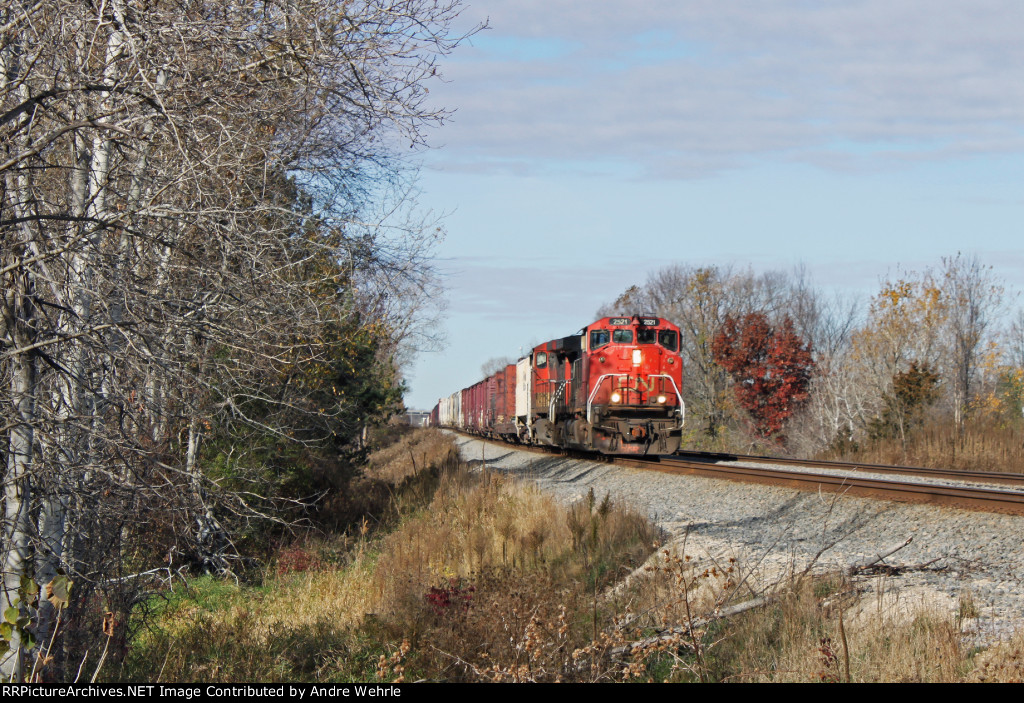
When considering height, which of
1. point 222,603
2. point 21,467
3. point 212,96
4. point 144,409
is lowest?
point 222,603

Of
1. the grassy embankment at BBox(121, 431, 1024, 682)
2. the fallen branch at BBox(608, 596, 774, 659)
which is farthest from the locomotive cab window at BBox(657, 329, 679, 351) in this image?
the fallen branch at BBox(608, 596, 774, 659)

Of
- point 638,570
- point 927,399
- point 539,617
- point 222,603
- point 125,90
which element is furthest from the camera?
point 927,399

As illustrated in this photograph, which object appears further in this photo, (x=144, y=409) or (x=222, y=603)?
(x=222, y=603)

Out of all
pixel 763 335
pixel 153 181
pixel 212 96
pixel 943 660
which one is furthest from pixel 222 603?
pixel 763 335

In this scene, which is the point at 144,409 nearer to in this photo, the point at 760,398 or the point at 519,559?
the point at 519,559

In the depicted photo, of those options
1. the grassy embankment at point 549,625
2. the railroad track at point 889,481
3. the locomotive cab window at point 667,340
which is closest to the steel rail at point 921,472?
the railroad track at point 889,481

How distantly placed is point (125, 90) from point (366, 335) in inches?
421

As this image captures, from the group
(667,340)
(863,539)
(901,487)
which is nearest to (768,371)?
(667,340)

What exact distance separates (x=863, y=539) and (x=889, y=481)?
3987 millimetres

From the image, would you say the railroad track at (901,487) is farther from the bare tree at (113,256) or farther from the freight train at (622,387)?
the bare tree at (113,256)

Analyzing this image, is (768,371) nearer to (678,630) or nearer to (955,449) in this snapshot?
(955,449)

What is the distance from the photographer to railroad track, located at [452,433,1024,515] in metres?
11.0

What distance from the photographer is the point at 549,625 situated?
708 cm

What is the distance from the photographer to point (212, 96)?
19.9 feet
